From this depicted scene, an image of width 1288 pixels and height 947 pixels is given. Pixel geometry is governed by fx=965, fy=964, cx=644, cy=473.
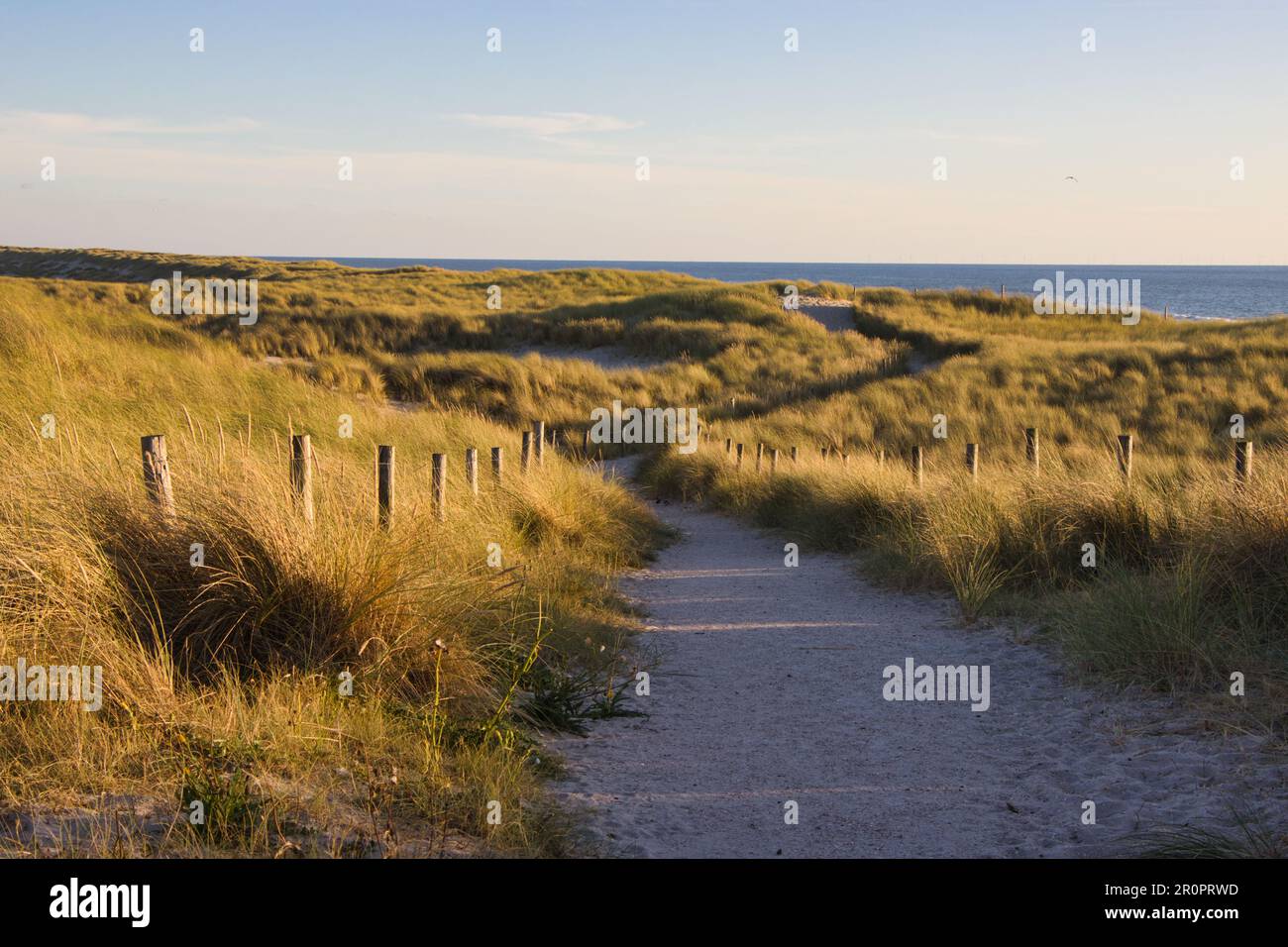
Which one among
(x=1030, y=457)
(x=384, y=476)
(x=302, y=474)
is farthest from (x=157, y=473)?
(x=1030, y=457)

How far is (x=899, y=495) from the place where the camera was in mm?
11383

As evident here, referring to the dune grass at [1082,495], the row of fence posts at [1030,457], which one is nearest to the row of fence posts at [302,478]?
the dune grass at [1082,495]

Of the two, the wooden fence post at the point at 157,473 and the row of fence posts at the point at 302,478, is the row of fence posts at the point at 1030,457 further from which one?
the wooden fence post at the point at 157,473

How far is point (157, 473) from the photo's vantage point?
15.9ft

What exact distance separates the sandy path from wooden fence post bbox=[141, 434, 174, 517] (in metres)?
2.39

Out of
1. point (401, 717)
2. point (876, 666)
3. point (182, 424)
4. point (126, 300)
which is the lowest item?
point (876, 666)

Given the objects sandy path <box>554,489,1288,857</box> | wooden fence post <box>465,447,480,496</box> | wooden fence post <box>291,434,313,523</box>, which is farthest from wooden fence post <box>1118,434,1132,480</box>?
wooden fence post <box>291,434,313,523</box>

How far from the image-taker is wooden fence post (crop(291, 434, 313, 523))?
5.18m

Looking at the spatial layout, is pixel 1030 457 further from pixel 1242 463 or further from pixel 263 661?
pixel 263 661

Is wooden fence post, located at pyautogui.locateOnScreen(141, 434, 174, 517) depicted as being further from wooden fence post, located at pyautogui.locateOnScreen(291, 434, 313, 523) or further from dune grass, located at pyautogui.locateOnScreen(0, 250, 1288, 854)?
wooden fence post, located at pyautogui.locateOnScreen(291, 434, 313, 523)

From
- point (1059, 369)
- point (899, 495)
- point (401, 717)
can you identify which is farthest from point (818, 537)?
point (1059, 369)
